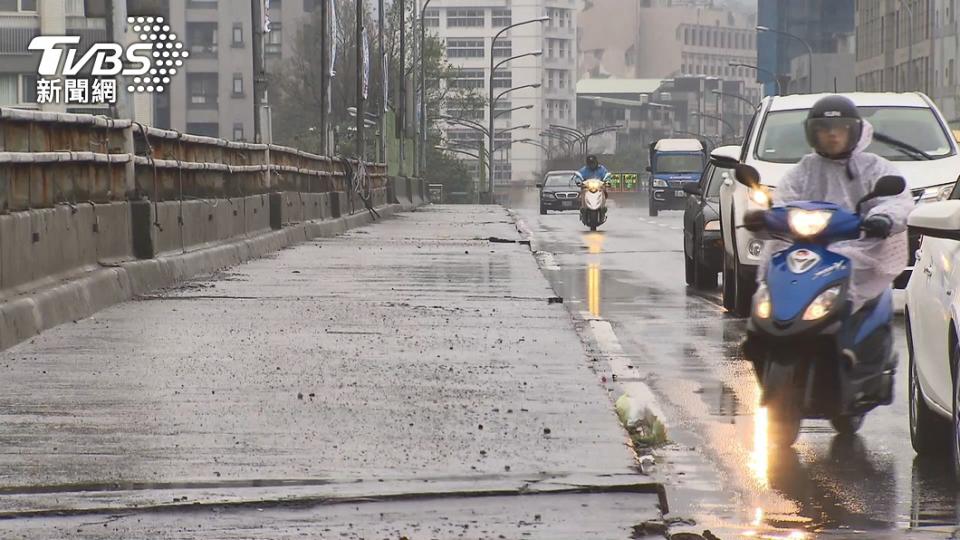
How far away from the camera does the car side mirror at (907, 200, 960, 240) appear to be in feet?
24.1

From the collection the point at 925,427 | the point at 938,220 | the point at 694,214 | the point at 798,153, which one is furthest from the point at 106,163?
the point at 938,220

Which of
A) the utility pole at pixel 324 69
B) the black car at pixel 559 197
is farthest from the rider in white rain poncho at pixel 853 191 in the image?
the black car at pixel 559 197

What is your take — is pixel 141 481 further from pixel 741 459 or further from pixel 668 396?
pixel 668 396

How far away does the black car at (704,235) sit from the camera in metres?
19.6

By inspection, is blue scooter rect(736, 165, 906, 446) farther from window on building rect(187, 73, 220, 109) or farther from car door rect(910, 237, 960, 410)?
window on building rect(187, 73, 220, 109)

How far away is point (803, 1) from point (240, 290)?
147957 millimetres

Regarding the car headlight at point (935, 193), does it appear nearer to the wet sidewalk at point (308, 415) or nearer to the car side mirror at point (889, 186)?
the wet sidewalk at point (308, 415)

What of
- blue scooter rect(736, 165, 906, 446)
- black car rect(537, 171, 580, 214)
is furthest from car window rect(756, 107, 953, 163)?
black car rect(537, 171, 580, 214)

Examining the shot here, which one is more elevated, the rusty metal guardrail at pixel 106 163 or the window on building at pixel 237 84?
the window on building at pixel 237 84

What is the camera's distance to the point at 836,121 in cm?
909

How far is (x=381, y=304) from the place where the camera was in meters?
15.6

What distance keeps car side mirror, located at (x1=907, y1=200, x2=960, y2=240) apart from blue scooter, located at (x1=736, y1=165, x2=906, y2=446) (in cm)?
60

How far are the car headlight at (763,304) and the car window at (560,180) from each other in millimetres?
53682

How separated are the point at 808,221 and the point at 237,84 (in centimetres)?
12281
